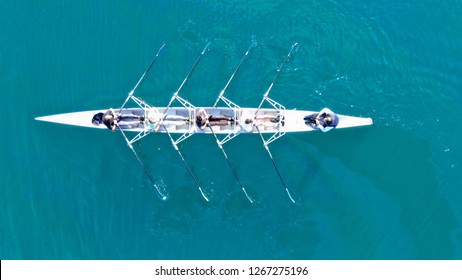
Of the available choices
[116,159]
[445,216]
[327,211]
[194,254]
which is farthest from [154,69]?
[445,216]

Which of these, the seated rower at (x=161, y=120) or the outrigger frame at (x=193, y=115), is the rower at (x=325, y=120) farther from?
the seated rower at (x=161, y=120)

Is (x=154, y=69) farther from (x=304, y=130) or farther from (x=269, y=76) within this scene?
(x=304, y=130)

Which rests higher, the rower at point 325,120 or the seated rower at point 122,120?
the seated rower at point 122,120

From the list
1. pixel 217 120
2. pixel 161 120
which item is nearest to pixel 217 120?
pixel 217 120

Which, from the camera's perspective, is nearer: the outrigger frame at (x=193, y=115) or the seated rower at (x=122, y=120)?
the seated rower at (x=122, y=120)

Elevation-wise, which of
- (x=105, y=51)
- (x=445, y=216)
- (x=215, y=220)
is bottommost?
(x=445, y=216)

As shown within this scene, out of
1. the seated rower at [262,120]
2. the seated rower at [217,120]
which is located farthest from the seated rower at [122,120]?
the seated rower at [262,120]

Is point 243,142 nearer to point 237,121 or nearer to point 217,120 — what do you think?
point 237,121
